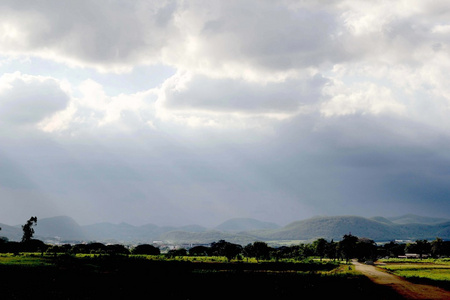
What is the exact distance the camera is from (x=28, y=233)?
15188 centimetres

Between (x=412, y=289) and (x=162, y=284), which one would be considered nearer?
(x=162, y=284)

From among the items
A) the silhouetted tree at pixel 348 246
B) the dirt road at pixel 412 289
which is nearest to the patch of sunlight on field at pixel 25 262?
the dirt road at pixel 412 289

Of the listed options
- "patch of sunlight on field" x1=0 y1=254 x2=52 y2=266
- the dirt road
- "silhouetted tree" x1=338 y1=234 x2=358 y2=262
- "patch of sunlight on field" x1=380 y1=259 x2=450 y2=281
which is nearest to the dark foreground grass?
"patch of sunlight on field" x1=0 y1=254 x2=52 y2=266

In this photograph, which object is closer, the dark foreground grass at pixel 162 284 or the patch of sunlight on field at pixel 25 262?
the dark foreground grass at pixel 162 284

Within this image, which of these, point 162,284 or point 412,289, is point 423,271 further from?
point 162,284

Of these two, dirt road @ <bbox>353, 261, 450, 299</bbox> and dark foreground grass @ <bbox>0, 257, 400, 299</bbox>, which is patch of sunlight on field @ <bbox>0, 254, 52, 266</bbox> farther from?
dirt road @ <bbox>353, 261, 450, 299</bbox>

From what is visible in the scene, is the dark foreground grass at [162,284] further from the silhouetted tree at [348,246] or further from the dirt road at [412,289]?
the silhouetted tree at [348,246]

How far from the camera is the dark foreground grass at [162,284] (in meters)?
72.5

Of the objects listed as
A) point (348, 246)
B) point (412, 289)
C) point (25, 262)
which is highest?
point (348, 246)

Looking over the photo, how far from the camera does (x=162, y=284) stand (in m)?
84.9

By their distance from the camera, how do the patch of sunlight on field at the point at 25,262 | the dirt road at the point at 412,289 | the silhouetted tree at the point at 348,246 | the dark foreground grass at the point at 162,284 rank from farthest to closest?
Result: the silhouetted tree at the point at 348,246 < the patch of sunlight on field at the point at 25,262 < the dirt road at the point at 412,289 < the dark foreground grass at the point at 162,284

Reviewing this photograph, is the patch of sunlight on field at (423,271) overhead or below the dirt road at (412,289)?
overhead

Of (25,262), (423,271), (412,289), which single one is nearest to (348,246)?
(423,271)

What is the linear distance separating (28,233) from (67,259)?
5810 centimetres
